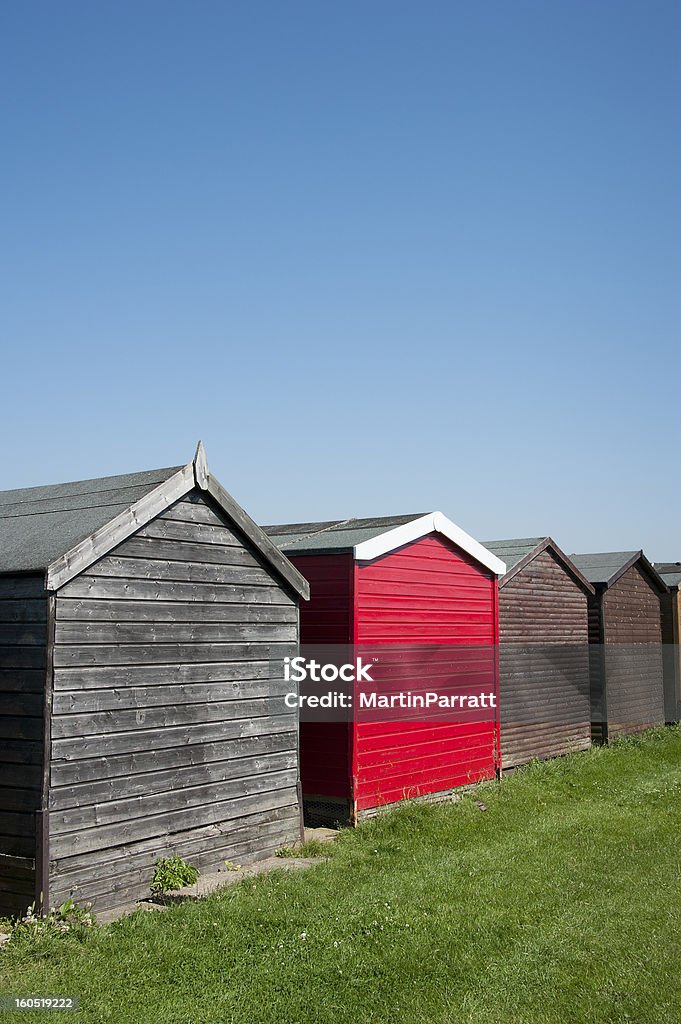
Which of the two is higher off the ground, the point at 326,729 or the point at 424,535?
the point at 424,535

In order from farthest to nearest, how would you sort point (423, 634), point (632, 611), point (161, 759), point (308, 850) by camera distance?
point (632, 611) → point (423, 634) → point (308, 850) → point (161, 759)

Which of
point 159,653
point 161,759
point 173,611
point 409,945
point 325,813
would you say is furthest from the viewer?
point 325,813

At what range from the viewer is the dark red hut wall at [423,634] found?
13.6m

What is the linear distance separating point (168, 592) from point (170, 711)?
124 cm

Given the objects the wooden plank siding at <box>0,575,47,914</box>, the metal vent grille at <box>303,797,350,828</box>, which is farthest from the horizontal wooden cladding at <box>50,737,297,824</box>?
the metal vent grille at <box>303,797,350,828</box>

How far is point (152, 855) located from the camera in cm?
949

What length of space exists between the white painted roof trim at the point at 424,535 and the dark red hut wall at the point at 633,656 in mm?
6830

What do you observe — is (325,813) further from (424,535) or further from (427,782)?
(424,535)

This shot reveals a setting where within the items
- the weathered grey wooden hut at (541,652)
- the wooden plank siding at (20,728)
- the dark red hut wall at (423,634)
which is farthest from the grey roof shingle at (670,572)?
the wooden plank siding at (20,728)

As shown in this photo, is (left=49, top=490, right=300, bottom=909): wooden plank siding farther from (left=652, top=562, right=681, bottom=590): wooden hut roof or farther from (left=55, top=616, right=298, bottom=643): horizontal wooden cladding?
(left=652, top=562, right=681, bottom=590): wooden hut roof

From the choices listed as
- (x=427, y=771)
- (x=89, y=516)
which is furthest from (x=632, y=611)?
(x=89, y=516)

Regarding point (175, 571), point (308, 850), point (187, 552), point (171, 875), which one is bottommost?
point (308, 850)

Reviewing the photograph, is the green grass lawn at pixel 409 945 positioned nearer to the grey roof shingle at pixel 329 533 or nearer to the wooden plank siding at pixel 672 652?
the grey roof shingle at pixel 329 533

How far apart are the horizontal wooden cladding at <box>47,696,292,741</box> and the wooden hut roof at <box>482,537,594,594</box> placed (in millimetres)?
8082
